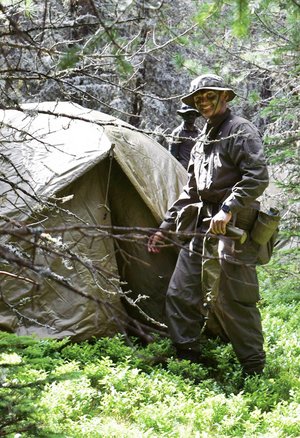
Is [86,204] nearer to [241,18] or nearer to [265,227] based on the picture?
[265,227]

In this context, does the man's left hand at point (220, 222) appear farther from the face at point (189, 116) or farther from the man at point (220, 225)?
the face at point (189, 116)

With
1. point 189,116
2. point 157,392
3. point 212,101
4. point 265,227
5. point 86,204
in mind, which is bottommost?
point 157,392

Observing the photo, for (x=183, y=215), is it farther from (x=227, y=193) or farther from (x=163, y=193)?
(x=163, y=193)

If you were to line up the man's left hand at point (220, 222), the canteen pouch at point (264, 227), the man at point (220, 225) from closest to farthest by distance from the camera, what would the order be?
the man's left hand at point (220, 222), the man at point (220, 225), the canteen pouch at point (264, 227)

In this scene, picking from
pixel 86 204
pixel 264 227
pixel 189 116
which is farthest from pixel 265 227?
pixel 189 116

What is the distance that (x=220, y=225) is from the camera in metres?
5.27

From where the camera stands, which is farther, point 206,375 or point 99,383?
point 206,375

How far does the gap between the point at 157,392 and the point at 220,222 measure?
139 centimetres

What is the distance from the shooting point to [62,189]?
20.3 ft

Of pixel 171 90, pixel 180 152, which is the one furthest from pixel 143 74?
pixel 180 152

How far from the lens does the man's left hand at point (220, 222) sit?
5.27 meters

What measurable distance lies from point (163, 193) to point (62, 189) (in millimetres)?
1160

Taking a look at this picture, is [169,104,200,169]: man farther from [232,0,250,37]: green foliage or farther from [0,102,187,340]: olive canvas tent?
[232,0,250,37]: green foliage

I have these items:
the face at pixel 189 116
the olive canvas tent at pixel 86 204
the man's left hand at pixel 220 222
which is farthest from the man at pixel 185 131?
the man's left hand at pixel 220 222
